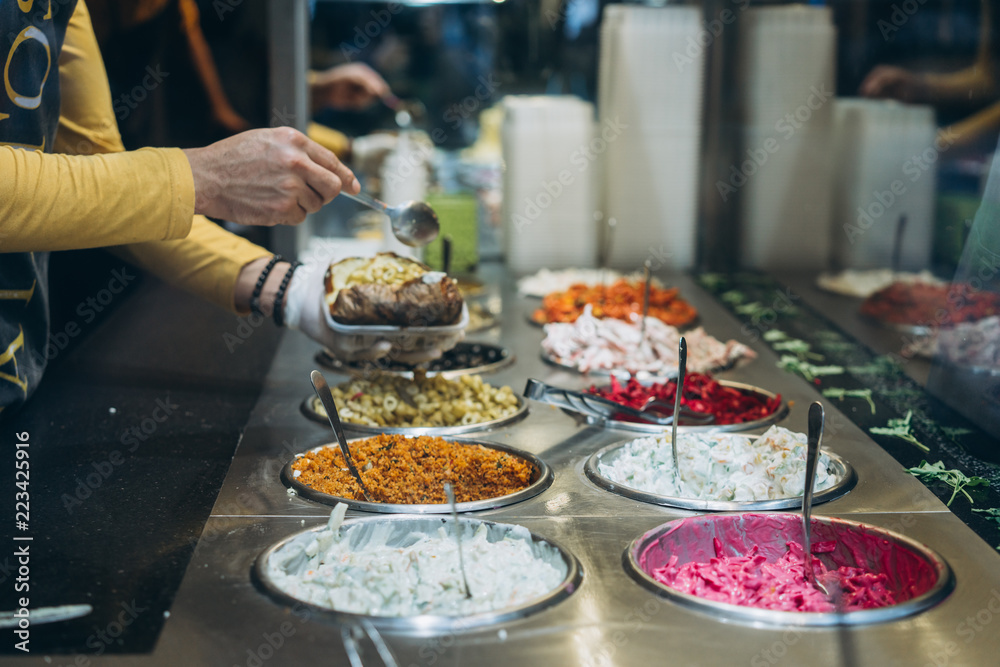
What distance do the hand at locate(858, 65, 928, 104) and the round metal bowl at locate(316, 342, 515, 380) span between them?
1148mm

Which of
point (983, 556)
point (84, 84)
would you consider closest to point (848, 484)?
point (983, 556)

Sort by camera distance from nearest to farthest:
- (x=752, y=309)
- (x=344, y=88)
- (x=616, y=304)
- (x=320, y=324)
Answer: (x=320, y=324) < (x=616, y=304) < (x=752, y=309) < (x=344, y=88)

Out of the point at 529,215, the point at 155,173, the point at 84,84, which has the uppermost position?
the point at 84,84

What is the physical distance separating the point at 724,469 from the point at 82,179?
3.29ft

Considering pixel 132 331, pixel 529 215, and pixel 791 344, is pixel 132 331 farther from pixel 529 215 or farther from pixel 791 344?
pixel 791 344

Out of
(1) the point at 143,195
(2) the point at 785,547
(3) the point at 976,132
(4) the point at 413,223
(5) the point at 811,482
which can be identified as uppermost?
(3) the point at 976,132

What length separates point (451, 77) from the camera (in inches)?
175

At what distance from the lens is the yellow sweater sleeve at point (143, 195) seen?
1.28m

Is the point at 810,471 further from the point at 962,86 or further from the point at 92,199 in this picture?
the point at 962,86

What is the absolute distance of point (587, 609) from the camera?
0.96 m

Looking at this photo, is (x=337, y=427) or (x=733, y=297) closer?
(x=337, y=427)

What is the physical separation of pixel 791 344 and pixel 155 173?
1541 millimetres

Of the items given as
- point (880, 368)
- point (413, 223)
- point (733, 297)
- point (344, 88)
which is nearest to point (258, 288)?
point (413, 223)

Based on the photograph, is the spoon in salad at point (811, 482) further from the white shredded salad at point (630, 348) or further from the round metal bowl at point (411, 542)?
the white shredded salad at point (630, 348)
